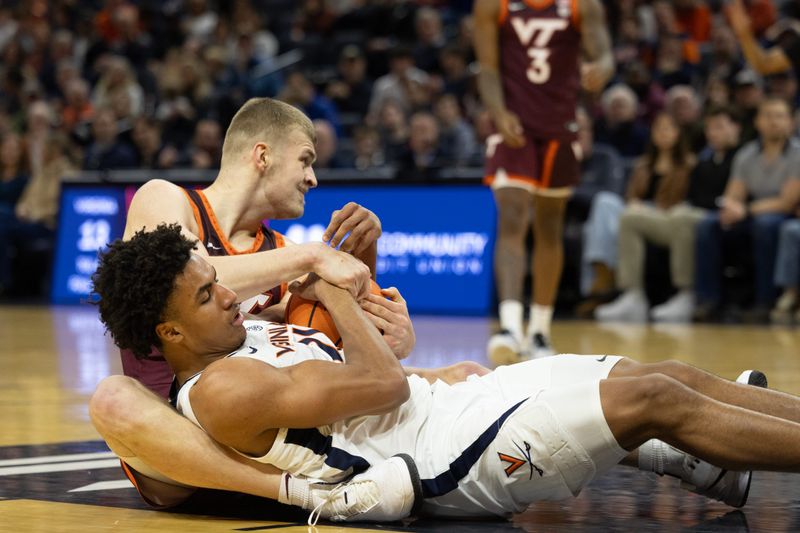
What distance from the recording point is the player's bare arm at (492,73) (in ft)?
22.9

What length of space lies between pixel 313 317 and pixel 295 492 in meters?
0.59

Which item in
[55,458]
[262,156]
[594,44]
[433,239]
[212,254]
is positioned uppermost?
[594,44]

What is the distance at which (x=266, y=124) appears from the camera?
13.2 ft

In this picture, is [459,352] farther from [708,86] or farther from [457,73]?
[457,73]

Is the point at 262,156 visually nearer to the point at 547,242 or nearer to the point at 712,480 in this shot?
the point at 712,480

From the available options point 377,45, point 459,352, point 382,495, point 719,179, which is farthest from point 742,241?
point 382,495

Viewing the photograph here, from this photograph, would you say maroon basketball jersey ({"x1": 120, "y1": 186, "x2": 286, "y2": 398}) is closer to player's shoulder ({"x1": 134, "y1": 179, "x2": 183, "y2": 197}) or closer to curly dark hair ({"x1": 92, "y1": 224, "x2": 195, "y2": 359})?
player's shoulder ({"x1": 134, "y1": 179, "x2": 183, "y2": 197})

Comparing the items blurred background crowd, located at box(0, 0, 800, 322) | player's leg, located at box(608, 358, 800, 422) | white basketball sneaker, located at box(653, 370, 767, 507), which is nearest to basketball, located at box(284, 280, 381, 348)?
player's leg, located at box(608, 358, 800, 422)

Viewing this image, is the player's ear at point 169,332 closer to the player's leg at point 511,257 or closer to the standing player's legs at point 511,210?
the player's leg at point 511,257

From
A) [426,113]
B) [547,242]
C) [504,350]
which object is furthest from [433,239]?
[504,350]

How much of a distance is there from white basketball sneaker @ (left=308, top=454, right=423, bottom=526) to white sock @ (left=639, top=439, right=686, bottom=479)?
70cm

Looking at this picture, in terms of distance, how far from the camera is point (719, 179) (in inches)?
404

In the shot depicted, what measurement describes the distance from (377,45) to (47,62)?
195 inches

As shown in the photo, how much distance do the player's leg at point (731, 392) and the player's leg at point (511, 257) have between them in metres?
3.12
